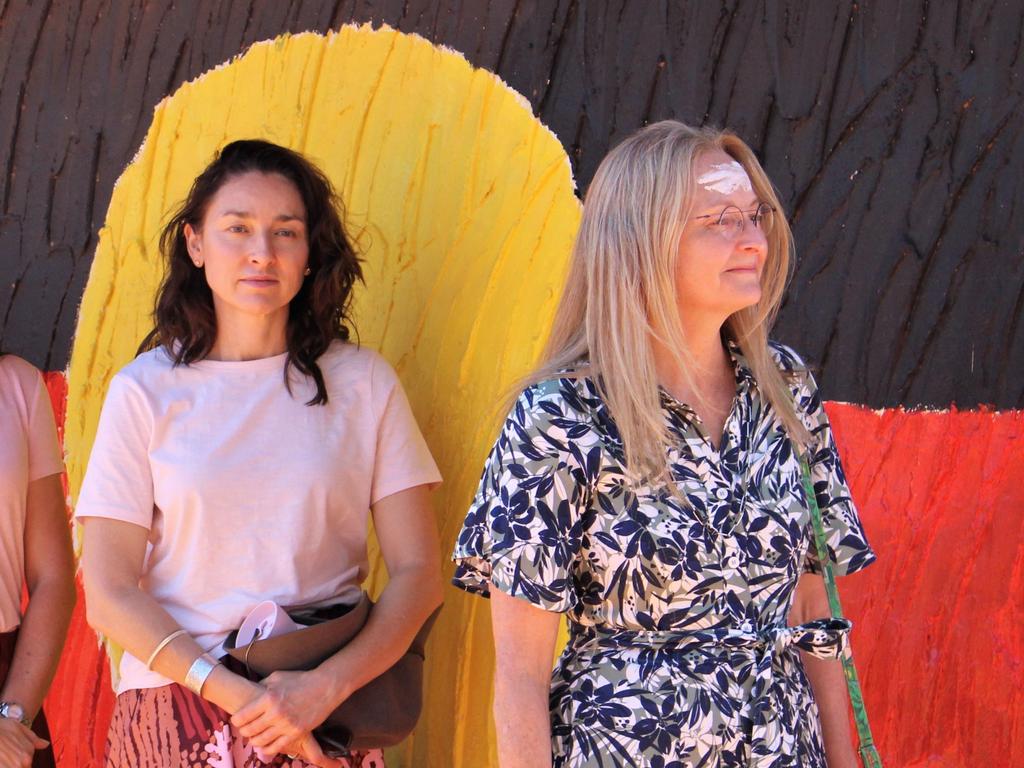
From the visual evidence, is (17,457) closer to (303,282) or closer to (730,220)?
(303,282)

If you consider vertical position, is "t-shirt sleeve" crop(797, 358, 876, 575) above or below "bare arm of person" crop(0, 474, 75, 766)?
above

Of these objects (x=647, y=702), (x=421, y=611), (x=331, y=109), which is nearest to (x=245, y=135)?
(x=331, y=109)

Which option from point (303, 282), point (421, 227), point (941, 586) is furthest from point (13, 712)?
point (941, 586)

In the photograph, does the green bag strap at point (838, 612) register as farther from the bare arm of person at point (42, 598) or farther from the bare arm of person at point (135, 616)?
the bare arm of person at point (42, 598)

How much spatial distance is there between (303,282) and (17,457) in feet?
2.13

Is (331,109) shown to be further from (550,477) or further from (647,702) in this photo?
(647,702)

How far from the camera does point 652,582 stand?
6.07 feet

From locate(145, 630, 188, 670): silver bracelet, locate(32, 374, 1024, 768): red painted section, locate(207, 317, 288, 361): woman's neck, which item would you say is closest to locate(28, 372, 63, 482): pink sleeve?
locate(207, 317, 288, 361): woman's neck

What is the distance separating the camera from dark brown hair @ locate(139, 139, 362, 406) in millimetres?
2613

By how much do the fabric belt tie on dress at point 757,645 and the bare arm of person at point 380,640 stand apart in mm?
544

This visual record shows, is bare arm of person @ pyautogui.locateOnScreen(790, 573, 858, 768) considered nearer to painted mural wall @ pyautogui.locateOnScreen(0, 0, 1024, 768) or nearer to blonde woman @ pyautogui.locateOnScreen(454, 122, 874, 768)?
blonde woman @ pyautogui.locateOnScreen(454, 122, 874, 768)

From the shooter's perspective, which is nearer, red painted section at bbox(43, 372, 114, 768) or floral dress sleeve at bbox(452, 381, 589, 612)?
floral dress sleeve at bbox(452, 381, 589, 612)

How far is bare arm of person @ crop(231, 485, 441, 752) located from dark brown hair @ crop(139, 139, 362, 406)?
37cm

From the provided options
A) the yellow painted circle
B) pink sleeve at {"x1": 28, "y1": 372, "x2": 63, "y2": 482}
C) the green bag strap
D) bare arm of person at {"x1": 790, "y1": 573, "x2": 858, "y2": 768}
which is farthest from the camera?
the yellow painted circle
